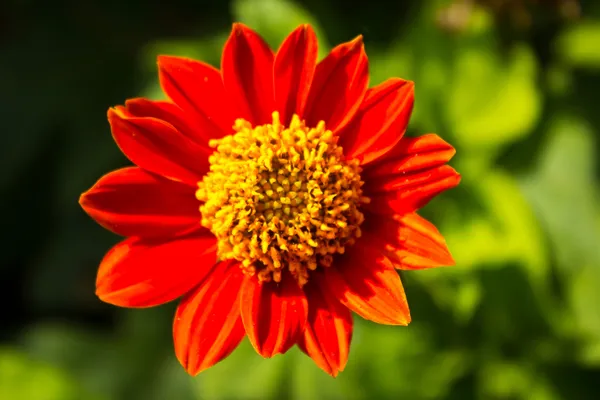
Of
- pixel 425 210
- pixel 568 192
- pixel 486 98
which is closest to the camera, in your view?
pixel 425 210

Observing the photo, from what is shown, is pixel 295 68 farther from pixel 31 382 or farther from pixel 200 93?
pixel 31 382

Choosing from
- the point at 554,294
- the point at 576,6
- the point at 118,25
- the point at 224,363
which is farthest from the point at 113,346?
the point at 576,6

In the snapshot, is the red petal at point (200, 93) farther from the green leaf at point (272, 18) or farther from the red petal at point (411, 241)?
the green leaf at point (272, 18)

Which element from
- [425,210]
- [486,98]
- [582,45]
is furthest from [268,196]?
[582,45]

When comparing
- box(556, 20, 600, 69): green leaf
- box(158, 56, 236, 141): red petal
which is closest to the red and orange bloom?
box(158, 56, 236, 141): red petal

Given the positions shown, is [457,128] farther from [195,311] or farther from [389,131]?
[195,311]

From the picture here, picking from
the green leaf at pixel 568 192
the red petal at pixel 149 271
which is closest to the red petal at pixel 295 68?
the red petal at pixel 149 271

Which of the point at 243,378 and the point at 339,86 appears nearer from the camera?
the point at 339,86
